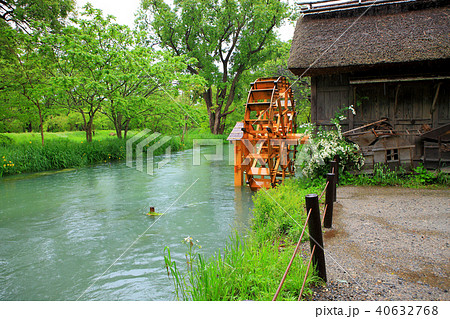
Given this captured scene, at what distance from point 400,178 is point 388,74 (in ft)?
9.15

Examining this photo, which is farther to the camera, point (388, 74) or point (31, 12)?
point (31, 12)

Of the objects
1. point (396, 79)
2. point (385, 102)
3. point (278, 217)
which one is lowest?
point (278, 217)

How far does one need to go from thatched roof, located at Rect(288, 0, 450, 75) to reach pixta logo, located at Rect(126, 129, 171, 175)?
24.5ft

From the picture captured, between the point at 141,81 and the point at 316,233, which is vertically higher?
the point at 141,81

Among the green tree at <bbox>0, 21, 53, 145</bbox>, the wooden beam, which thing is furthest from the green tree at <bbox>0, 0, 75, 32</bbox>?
the wooden beam

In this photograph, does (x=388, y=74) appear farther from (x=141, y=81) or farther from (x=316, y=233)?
(x=141, y=81)

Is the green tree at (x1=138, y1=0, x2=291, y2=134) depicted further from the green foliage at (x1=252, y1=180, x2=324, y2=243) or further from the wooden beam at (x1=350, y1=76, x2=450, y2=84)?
the green foliage at (x1=252, y1=180, x2=324, y2=243)

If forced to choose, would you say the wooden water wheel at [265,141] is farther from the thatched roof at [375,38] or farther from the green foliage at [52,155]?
the green foliage at [52,155]

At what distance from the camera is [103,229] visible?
632 cm

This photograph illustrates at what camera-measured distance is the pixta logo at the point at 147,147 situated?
15344 millimetres

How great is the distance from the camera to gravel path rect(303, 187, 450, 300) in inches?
118

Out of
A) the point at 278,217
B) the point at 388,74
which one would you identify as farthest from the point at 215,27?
the point at 278,217

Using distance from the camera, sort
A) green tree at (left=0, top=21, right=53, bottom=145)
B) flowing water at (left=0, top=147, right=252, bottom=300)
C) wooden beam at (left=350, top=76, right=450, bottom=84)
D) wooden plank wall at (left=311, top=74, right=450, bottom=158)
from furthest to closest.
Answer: green tree at (left=0, top=21, right=53, bottom=145), wooden plank wall at (left=311, top=74, right=450, bottom=158), wooden beam at (left=350, top=76, right=450, bottom=84), flowing water at (left=0, top=147, right=252, bottom=300)

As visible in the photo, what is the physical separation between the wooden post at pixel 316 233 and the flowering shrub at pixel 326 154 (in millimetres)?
4901
